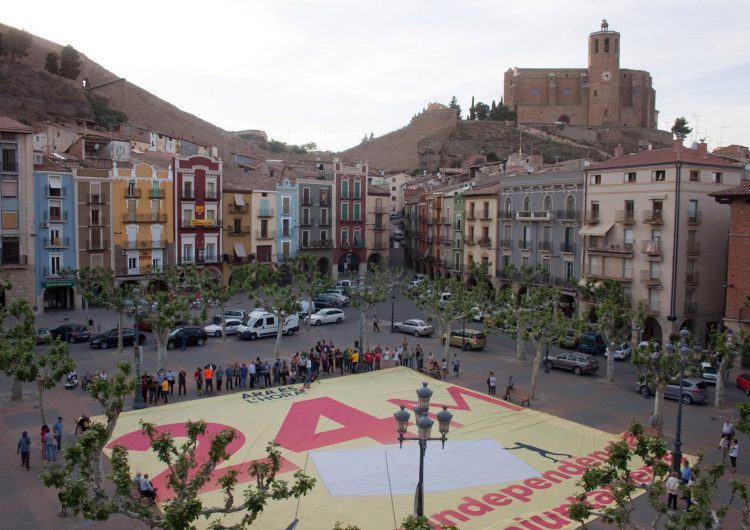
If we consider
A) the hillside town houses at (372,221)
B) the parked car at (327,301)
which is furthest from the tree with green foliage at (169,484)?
the parked car at (327,301)

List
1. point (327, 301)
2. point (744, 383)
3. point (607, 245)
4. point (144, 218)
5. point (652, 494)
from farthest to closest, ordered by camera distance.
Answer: point (327, 301)
point (144, 218)
point (607, 245)
point (744, 383)
point (652, 494)

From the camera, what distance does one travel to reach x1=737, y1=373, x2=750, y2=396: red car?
3086cm

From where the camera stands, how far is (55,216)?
48.6m

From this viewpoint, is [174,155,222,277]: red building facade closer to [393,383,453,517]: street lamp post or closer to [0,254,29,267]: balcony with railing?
[0,254,29,267]: balcony with railing

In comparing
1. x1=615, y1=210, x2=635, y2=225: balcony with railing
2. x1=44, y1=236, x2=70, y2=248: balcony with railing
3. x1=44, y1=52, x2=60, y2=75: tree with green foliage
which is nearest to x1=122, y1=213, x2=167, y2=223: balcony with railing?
x1=44, y1=236, x2=70, y2=248: balcony with railing

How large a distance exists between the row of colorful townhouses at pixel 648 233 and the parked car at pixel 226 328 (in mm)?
20575

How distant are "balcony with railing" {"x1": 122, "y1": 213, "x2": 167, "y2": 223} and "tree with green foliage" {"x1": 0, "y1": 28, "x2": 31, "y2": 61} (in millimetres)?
52790

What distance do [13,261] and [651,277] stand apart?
4192 cm

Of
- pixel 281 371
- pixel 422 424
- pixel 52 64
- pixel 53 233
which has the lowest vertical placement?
pixel 281 371

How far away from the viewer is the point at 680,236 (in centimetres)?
3997

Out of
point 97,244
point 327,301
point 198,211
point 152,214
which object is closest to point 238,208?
point 198,211

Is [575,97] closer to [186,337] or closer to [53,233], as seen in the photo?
[53,233]

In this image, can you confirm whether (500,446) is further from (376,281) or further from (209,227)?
(209,227)

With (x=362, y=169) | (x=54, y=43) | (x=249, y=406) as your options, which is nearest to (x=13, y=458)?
(x=249, y=406)
